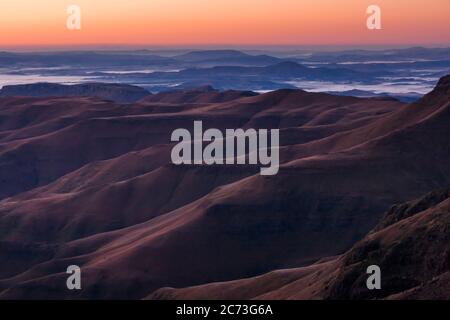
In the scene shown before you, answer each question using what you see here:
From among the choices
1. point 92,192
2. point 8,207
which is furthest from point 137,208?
point 8,207

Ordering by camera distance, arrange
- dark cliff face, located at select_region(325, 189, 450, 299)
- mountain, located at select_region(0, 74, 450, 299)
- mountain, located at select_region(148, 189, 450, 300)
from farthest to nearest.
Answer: mountain, located at select_region(0, 74, 450, 299) → dark cliff face, located at select_region(325, 189, 450, 299) → mountain, located at select_region(148, 189, 450, 300)

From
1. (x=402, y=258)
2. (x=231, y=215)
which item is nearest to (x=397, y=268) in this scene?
(x=402, y=258)

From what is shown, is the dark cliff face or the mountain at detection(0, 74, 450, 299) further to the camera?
the mountain at detection(0, 74, 450, 299)

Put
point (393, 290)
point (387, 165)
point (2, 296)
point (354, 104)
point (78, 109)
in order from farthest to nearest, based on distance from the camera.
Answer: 1. point (78, 109)
2. point (354, 104)
3. point (387, 165)
4. point (2, 296)
5. point (393, 290)

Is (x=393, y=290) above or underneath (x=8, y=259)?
above

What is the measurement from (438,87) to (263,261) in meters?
31.4

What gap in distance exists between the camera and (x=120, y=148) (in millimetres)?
138875

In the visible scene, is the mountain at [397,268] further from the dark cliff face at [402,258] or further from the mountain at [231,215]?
the mountain at [231,215]

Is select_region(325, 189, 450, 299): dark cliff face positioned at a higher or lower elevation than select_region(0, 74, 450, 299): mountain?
higher

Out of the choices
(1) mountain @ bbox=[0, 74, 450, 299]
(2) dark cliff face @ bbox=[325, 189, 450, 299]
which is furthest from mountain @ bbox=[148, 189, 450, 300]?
(1) mountain @ bbox=[0, 74, 450, 299]

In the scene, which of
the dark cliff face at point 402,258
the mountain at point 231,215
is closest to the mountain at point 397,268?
the dark cliff face at point 402,258

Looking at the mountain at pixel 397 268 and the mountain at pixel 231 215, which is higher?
the mountain at pixel 397 268

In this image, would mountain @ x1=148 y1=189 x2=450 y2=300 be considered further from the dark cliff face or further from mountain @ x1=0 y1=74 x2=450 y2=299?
mountain @ x1=0 y1=74 x2=450 y2=299

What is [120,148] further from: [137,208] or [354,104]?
[137,208]
